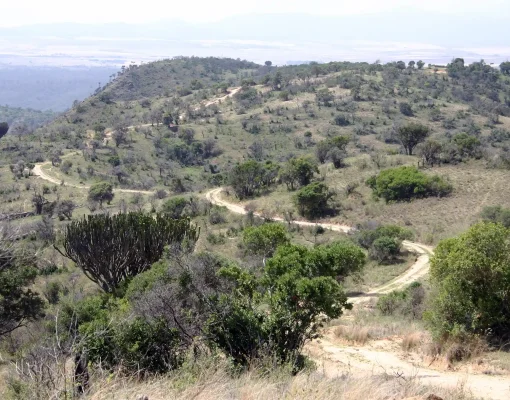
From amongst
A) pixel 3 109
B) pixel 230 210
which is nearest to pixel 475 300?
pixel 230 210

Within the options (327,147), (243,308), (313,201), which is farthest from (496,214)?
(243,308)

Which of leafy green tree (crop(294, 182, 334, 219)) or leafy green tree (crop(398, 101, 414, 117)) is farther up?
leafy green tree (crop(398, 101, 414, 117))

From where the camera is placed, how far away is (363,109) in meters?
85.9

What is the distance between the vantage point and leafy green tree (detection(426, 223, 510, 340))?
12109 millimetres

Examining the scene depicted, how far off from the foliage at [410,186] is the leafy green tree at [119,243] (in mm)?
23954

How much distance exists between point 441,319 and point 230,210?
3438cm

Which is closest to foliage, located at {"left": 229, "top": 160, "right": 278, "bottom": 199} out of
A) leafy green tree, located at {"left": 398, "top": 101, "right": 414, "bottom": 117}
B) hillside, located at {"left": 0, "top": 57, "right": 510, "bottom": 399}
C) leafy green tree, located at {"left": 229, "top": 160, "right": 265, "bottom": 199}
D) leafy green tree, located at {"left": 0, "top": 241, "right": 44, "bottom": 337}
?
leafy green tree, located at {"left": 229, "top": 160, "right": 265, "bottom": 199}

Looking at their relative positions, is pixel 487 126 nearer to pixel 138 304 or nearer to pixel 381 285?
pixel 381 285

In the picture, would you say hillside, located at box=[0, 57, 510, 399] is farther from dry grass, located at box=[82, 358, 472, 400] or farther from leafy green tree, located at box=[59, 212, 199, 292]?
leafy green tree, located at box=[59, 212, 199, 292]

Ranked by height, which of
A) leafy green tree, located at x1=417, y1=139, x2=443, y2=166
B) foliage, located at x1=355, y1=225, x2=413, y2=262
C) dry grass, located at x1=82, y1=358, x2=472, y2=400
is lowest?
foliage, located at x1=355, y1=225, x2=413, y2=262

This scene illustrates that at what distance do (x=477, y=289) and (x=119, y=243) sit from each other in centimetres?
1432

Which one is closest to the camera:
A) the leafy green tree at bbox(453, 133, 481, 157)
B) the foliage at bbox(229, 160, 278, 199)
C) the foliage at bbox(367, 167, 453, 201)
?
the foliage at bbox(367, 167, 453, 201)

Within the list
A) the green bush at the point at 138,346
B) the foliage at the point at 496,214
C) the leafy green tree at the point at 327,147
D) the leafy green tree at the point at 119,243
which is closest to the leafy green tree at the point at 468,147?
the leafy green tree at the point at 327,147

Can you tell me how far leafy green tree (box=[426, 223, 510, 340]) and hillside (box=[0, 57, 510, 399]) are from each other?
0.33 meters
